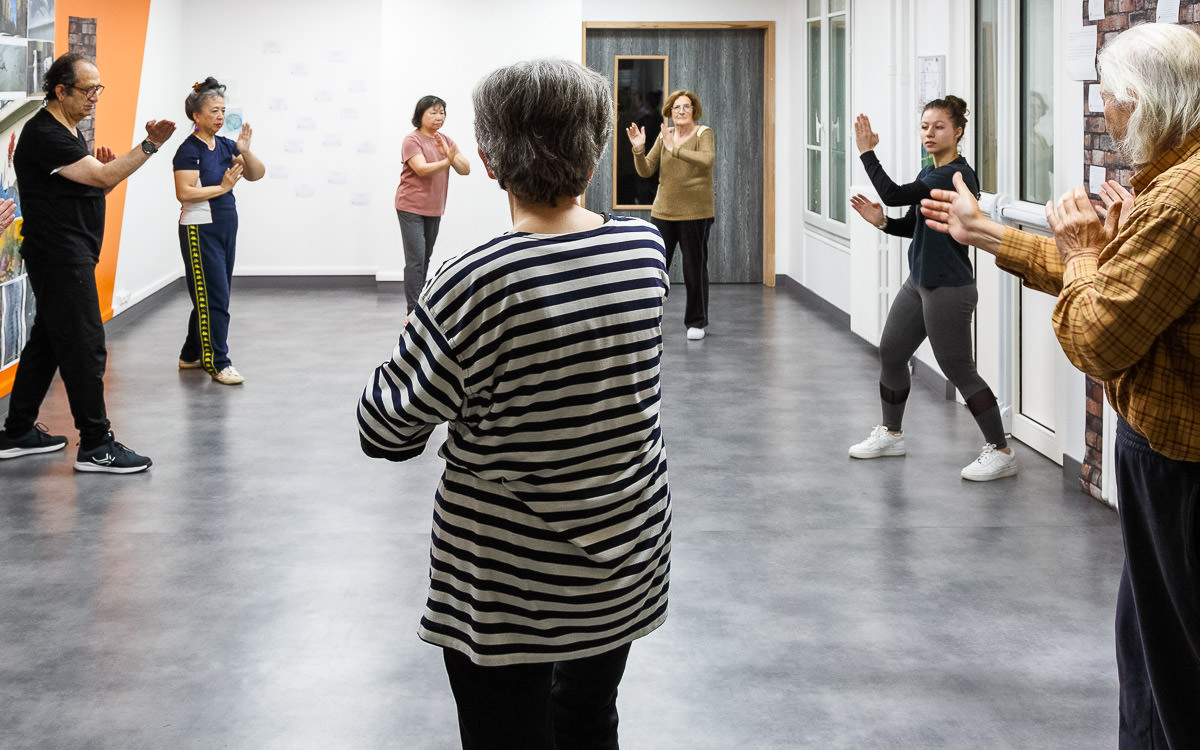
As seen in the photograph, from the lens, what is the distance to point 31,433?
546 cm

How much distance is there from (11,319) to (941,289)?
4.34m

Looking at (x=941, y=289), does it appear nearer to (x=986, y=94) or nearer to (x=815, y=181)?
(x=986, y=94)

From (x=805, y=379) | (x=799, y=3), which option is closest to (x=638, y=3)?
→ (x=799, y=3)

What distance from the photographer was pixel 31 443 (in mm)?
5453

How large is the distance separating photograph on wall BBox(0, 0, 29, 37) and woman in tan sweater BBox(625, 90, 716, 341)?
11.4 feet

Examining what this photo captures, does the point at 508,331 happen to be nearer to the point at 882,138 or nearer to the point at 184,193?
the point at 184,193

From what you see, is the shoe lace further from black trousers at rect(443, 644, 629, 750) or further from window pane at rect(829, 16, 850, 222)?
window pane at rect(829, 16, 850, 222)

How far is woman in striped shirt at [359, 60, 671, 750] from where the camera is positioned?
1.71 meters

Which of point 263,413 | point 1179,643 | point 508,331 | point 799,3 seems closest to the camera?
point 508,331

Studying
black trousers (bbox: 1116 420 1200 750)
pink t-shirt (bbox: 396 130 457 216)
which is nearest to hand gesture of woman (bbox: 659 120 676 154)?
pink t-shirt (bbox: 396 130 457 216)

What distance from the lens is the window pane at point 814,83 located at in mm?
10102

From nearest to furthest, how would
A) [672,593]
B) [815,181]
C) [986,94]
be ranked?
[672,593]
[986,94]
[815,181]

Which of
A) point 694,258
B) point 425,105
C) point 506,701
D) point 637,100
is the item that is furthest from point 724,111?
point 506,701

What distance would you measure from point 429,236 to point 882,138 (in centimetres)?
302
